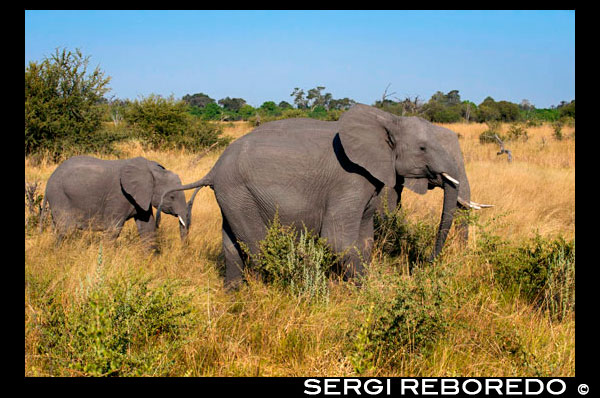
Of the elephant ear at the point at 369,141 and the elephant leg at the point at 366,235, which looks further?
the elephant leg at the point at 366,235

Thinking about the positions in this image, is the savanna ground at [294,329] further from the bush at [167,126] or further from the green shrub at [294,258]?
the bush at [167,126]

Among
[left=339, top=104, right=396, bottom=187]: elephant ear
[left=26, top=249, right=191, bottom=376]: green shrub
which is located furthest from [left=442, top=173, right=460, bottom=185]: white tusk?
[left=26, top=249, right=191, bottom=376]: green shrub

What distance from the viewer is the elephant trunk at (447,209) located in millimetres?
4996

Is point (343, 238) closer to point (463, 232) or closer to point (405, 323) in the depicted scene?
point (405, 323)

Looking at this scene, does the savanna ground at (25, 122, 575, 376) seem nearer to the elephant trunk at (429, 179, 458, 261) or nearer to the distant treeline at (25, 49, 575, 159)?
the elephant trunk at (429, 179, 458, 261)

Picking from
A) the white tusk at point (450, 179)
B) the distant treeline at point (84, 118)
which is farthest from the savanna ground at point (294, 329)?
the distant treeline at point (84, 118)

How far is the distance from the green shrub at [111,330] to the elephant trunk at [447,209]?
2.64 metres

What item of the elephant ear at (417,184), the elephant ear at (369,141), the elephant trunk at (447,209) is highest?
the elephant ear at (369,141)

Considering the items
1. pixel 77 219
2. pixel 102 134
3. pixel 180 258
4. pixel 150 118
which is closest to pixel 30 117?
pixel 102 134

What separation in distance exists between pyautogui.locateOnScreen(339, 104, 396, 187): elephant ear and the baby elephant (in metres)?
2.88

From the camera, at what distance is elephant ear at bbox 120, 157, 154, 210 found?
674cm

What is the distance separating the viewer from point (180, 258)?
6094mm

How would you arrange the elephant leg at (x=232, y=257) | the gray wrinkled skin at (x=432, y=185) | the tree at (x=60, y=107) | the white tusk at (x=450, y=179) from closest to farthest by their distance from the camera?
the white tusk at (x=450, y=179), the elephant leg at (x=232, y=257), the gray wrinkled skin at (x=432, y=185), the tree at (x=60, y=107)

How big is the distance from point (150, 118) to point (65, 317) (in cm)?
1528
